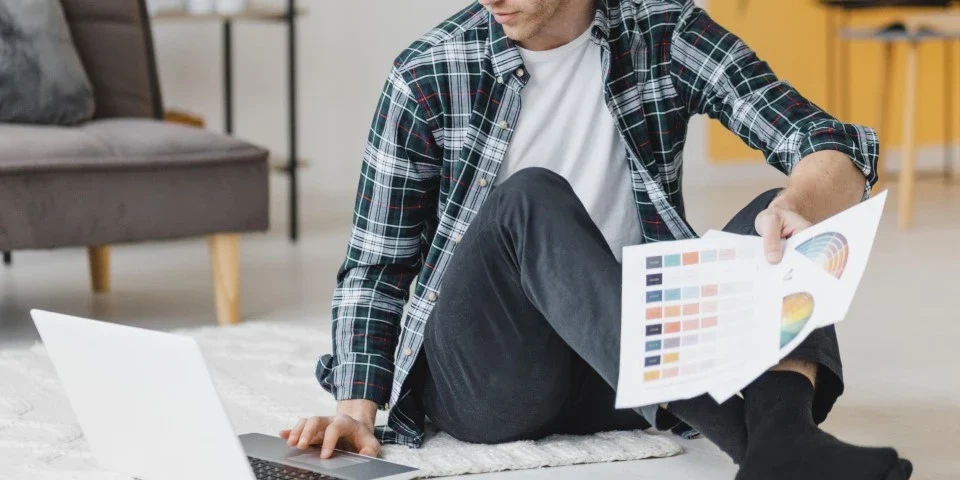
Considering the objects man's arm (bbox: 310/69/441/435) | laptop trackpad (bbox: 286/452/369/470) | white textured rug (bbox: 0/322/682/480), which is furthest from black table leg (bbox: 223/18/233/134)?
laptop trackpad (bbox: 286/452/369/470)

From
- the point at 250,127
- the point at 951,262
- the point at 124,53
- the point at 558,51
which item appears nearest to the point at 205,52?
the point at 250,127

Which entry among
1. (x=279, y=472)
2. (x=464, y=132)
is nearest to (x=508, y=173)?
(x=464, y=132)

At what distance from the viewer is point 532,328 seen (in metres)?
1.27

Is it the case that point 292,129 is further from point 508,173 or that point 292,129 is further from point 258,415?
point 508,173

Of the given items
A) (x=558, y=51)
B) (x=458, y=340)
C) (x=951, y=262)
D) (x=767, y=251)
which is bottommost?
(x=951, y=262)

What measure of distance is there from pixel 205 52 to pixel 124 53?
113 centimetres

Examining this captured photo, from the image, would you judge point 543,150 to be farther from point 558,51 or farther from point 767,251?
point 767,251

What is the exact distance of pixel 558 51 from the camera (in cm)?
136

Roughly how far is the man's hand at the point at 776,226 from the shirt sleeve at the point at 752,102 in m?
0.17

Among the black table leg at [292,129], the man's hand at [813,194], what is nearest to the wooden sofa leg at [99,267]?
the black table leg at [292,129]

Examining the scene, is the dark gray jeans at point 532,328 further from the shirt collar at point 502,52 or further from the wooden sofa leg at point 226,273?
the wooden sofa leg at point 226,273

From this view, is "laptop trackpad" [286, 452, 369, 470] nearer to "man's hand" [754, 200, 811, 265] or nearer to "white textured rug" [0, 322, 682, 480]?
"white textured rug" [0, 322, 682, 480]

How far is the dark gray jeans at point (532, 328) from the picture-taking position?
1143 mm

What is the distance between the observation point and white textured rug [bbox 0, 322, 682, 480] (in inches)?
55.2
